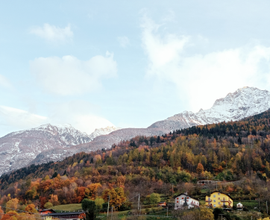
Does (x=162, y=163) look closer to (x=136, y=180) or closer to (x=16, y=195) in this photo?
(x=136, y=180)

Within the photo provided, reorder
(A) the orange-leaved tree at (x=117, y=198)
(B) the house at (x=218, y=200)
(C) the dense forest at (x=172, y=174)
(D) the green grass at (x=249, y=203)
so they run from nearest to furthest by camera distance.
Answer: (D) the green grass at (x=249, y=203) < (B) the house at (x=218, y=200) < (A) the orange-leaved tree at (x=117, y=198) < (C) the dense forest at (x=172, y=174)

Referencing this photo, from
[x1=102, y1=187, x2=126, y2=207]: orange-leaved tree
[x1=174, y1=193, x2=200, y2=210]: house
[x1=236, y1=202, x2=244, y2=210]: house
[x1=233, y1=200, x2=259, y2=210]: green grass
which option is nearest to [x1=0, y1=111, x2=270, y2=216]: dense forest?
[x1=102, y1=187, x2=126, y2=207]: orange-leaved tree

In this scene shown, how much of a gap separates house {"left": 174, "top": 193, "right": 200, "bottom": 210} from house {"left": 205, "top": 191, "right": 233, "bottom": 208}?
345cm

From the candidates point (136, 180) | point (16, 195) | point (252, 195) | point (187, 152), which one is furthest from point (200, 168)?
point (16, 195)

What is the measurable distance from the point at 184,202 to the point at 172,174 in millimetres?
41415

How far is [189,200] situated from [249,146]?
263ft

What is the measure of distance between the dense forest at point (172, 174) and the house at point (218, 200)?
20.1ft

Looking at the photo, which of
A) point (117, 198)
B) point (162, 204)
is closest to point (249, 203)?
point (162, 204)

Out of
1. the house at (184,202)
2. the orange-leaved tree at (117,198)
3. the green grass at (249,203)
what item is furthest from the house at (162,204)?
the green grass at (249,203)

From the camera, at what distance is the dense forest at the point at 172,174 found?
86.9 meters

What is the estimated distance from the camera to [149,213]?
6462 cm

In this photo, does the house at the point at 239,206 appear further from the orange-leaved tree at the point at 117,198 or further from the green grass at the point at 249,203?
the orange-leaved tree at the point at 117,198

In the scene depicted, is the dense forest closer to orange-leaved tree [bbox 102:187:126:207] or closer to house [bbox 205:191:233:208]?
orange-leaved tree [bbox 102:187:126:207]

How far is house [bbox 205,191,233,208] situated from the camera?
228ft
